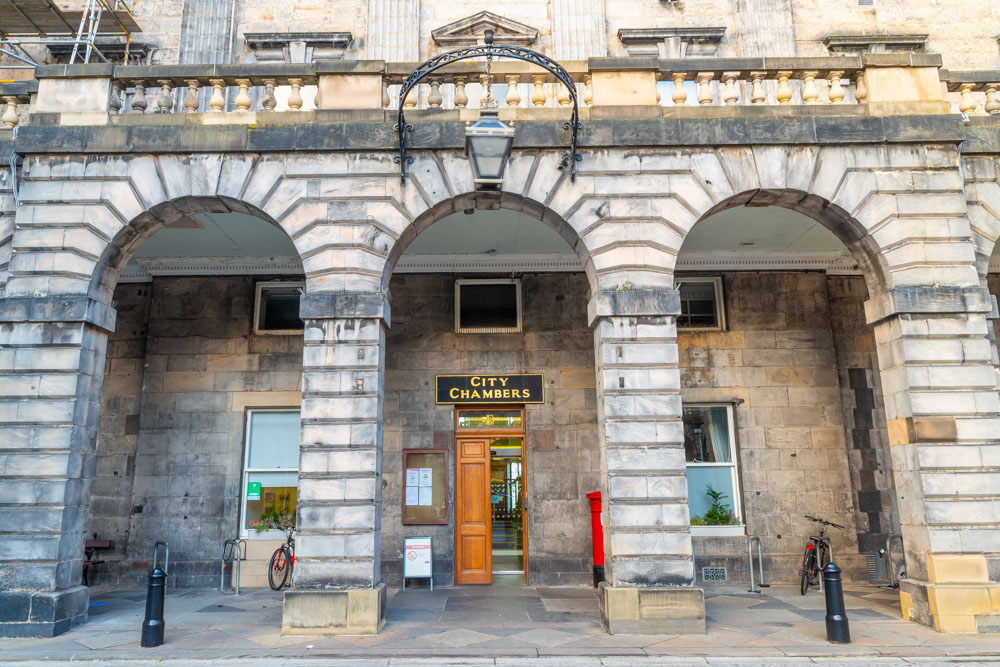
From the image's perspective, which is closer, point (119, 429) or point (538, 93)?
point (538, 93)

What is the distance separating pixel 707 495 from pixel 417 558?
17.9 feet

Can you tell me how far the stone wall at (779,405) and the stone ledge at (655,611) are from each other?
4056mm

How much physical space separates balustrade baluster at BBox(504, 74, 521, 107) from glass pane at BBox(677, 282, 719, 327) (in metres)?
5.46

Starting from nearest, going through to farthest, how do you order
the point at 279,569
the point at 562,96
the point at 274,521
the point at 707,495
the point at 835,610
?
the point at 835,610 → the point at 562,96 → the point at 279,569 → the point at 274,521 → the point at 707,495

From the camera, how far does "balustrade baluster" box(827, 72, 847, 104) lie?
32.0 feet

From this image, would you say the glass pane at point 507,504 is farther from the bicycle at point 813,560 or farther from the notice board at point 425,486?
the bicycle at point 813,560

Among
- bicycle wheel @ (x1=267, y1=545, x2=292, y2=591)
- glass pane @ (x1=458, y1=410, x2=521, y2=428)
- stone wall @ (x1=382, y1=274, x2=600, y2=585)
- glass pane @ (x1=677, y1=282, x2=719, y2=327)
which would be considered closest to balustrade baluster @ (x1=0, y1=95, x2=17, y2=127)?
stone wall @ (x1=382, y1=274, x2=600, y2=585)

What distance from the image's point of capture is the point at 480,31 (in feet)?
44.7

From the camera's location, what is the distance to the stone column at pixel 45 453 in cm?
835

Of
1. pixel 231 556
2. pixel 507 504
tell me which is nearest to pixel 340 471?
pixel 507 504

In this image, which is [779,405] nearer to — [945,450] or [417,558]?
[945,450]

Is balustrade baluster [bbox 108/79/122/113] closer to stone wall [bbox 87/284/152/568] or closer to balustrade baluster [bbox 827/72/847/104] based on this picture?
stone wall [bbox 87/284/152/568]

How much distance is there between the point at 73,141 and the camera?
9.49 m

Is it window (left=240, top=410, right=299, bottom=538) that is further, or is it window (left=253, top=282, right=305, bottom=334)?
window (left=253, top=282, right=305, bottom=334)
